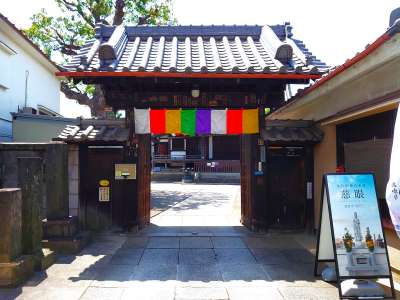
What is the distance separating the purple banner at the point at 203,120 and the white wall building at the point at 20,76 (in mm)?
5914

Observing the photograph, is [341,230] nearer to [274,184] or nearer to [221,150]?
[274,184]

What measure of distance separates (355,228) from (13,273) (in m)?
5.33

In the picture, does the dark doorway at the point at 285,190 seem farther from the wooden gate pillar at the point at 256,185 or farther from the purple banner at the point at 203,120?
the purple banner at the point at 203,120

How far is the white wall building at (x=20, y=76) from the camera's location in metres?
11.7

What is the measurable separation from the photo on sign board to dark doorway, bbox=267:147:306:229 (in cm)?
409

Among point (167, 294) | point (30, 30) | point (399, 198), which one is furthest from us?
point (30, 30)

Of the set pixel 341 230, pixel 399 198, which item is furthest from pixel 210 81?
pixel 399 198

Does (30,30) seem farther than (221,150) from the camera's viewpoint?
No

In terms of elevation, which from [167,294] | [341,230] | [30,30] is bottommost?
[167,294]

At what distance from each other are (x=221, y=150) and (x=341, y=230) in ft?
103

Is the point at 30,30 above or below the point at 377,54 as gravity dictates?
above

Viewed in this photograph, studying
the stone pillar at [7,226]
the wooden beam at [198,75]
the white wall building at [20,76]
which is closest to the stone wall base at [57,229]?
the stone pillar at [7,226]

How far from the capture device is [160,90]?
1003 cm

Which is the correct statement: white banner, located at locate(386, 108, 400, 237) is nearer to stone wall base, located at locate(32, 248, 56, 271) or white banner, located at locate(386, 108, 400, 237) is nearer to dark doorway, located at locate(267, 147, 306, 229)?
stone wall base, located at locate(32, 248, 56, 271)
